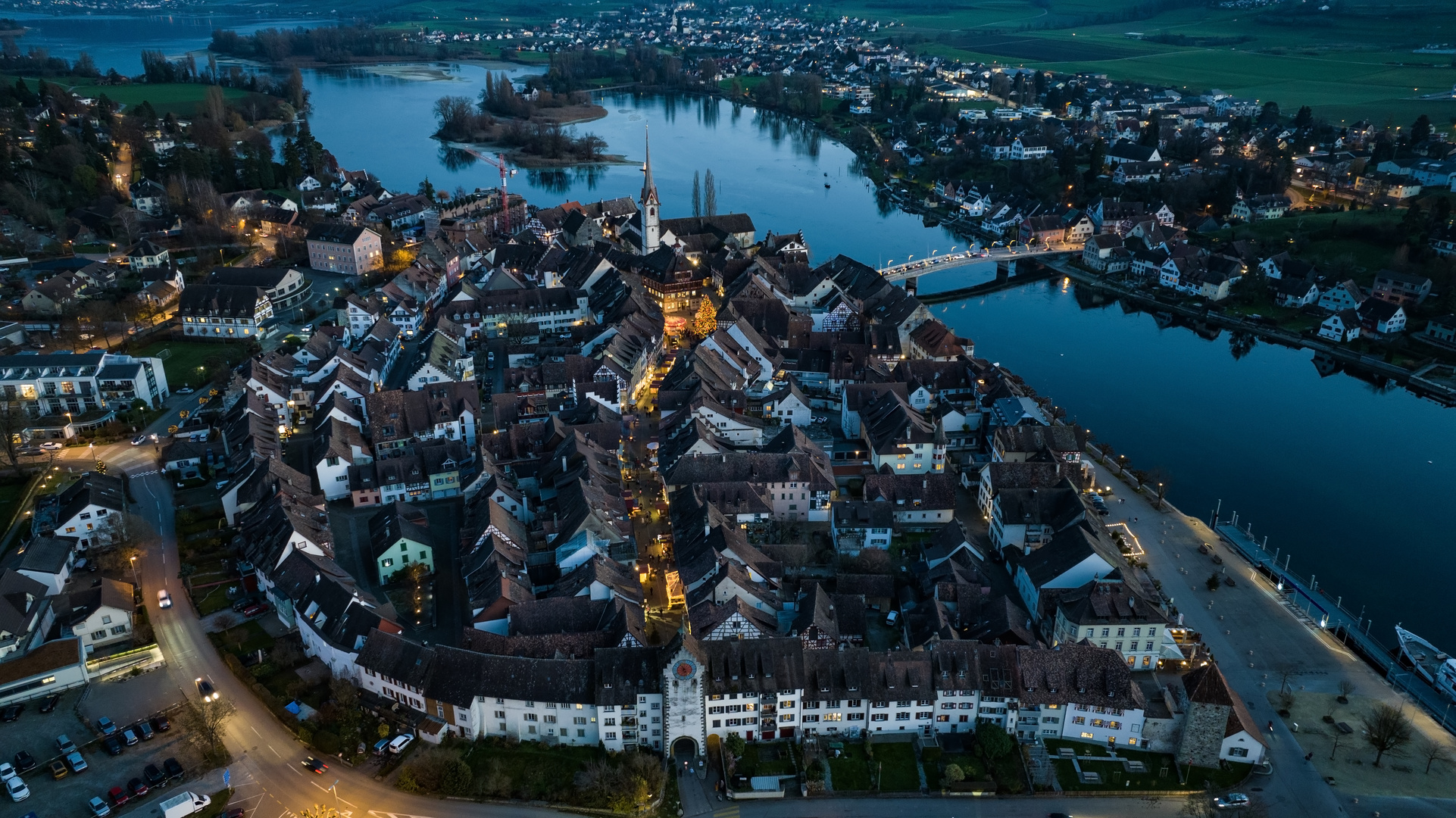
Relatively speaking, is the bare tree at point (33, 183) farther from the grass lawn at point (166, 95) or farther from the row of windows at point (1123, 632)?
the row of windows at point (1123, 632)

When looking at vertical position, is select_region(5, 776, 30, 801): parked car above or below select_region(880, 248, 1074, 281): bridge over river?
below

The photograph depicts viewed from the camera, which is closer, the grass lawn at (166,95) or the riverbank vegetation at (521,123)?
the riverbank vegetation at (521,123)

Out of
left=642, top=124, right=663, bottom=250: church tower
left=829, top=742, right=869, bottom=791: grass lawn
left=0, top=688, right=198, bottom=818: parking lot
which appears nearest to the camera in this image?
left=0, top=688, right=198, bottom=818: parking lot

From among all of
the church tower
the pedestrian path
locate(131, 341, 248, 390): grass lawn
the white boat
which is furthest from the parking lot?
the church tower

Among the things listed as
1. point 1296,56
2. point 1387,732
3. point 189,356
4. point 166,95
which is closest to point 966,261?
point 1387,732

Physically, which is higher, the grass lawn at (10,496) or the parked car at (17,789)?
the parked car at (17,789)

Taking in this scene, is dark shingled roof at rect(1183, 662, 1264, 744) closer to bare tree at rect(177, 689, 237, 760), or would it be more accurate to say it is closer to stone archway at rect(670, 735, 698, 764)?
stone archway at rect(670, 735, 698, 764)

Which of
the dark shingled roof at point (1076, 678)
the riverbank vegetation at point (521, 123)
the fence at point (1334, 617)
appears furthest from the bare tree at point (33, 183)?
the fence at point (1334, 617)
